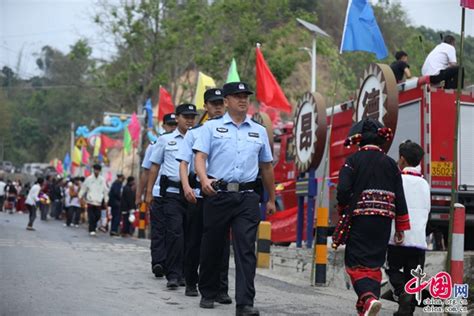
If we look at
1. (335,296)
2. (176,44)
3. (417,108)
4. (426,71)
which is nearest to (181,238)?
(335,296)

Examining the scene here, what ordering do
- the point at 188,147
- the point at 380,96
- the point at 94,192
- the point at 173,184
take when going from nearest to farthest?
the point at 188,147 < the point at 173,184 < the point at 380,96 < the point at 94,192

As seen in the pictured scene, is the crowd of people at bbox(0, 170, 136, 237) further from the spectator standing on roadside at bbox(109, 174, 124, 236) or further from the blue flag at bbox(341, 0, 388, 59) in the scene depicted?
the blue flag at bbox(341, 0, 388, 59)

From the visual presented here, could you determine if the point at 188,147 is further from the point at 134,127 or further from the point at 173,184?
the point at 134,127

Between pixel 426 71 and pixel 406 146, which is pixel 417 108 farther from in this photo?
pixel 406 146

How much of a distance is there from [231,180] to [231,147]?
1.03ft

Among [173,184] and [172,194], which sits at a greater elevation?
[173,184]

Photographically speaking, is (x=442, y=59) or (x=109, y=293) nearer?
(x=109, y=293)

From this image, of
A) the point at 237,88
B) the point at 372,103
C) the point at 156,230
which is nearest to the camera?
the point at 237,88

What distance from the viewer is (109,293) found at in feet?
28.7

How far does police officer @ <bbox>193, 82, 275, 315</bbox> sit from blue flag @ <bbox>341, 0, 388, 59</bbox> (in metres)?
4.99

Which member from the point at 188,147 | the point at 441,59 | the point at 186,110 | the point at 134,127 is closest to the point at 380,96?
the point at 441,59

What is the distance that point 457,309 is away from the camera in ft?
24.7

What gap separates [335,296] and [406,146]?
2818mm

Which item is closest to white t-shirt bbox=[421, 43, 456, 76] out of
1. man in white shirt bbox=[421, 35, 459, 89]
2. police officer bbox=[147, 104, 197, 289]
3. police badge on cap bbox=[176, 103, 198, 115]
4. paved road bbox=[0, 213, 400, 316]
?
man in white shirt bbox=[421, 35, 459, 89]
